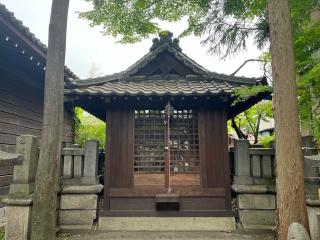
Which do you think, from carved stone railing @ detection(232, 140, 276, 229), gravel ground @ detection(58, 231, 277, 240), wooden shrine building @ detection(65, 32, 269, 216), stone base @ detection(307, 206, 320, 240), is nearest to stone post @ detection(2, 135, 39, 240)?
gravel ground @ detection(58, 231, 277, 240)

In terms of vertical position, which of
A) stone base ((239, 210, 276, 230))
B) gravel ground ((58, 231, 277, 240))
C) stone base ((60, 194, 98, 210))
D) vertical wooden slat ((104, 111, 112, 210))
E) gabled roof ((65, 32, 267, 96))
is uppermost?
gabled roof ((65, 32, 267, 96))

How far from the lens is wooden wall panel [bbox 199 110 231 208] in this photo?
24.1 feet

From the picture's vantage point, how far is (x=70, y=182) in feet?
23.2

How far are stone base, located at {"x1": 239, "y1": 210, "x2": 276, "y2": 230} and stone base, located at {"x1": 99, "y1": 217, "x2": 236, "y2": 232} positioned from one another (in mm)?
321

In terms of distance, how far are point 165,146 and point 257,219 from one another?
3.07 metres

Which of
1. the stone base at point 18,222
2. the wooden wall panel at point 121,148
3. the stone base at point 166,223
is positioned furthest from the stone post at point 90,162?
the stone base at point 18,222

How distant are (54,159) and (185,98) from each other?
148 inches

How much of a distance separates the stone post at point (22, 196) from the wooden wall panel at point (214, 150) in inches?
172

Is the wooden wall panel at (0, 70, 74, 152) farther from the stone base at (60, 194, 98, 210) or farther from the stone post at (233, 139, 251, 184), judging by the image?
the stone post at (233, 139, 251, 184)

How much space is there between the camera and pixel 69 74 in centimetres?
995

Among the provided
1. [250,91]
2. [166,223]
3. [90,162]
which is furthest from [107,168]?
[250,91]

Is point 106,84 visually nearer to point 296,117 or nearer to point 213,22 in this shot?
point 213,22

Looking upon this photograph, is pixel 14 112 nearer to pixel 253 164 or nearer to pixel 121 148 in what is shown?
pixel 121 148

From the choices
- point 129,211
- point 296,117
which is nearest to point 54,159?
point 129,211
